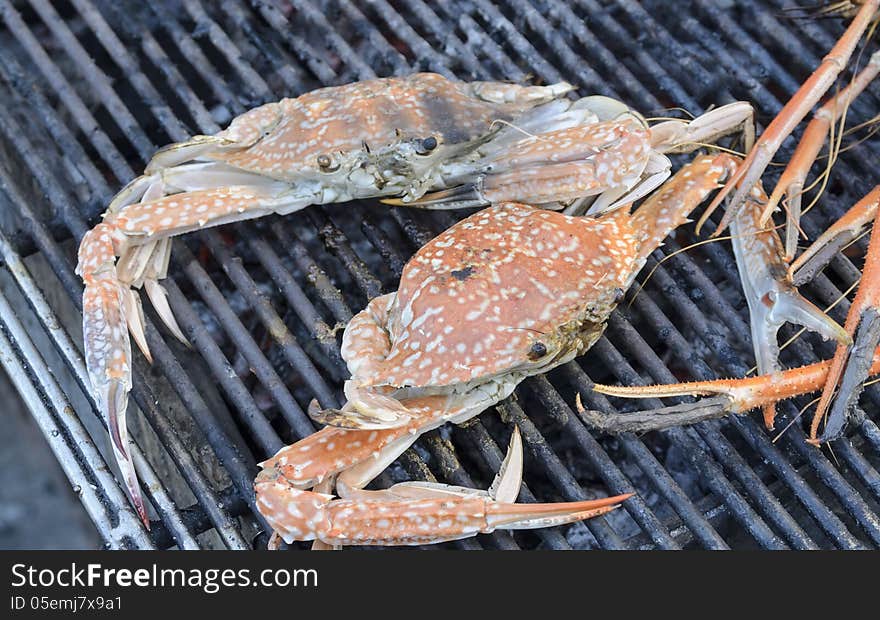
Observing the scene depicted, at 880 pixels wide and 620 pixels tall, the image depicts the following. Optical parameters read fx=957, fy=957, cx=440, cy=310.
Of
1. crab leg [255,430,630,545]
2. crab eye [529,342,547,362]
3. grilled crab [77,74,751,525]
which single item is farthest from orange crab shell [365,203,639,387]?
crab leg [255,430,630,545]

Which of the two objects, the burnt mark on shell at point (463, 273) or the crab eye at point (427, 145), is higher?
the crab eye at point (427, 145)

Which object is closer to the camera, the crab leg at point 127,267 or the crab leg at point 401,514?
the crab leg at point 401,514

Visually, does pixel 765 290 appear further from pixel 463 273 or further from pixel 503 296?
pixel 463 273

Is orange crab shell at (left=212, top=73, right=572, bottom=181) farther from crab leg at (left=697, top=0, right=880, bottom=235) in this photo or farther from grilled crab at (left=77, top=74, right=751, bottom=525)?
crab leg at (left=697, top=0, right=880, bottom=235)

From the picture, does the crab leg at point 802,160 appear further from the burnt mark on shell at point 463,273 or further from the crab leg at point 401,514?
the crab leg at point 401,514

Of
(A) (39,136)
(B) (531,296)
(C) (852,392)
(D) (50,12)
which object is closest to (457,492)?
(B) (531,296)

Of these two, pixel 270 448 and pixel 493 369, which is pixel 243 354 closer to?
pixel 270 448

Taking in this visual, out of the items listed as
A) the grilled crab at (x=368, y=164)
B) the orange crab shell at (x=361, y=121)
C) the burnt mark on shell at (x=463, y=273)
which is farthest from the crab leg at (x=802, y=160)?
the burnt mark on shell at (x=463, y=273)
